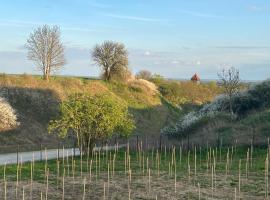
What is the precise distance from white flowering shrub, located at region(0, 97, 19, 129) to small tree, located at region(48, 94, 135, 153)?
53.4ft

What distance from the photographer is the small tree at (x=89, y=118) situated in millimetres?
30422

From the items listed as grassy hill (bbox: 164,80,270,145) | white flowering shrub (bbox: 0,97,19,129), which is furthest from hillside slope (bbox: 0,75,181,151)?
grassy hill (bbox: 164,80,270,145)

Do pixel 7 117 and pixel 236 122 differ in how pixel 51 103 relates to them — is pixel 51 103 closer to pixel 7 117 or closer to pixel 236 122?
pixel 7 117

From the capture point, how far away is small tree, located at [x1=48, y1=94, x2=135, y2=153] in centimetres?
3042

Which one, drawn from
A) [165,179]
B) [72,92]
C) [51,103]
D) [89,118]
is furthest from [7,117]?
[165,179]

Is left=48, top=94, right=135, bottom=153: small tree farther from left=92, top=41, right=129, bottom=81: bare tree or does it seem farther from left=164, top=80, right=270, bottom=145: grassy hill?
left=92, top=41, right=129, bottom=81: bare tree

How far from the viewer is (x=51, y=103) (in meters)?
55.8

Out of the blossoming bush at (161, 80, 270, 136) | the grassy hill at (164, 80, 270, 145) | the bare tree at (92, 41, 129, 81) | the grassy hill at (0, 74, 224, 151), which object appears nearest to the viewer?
the grassy hill at (164, 80, 270, 145)

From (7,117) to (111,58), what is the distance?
2971 centimetres

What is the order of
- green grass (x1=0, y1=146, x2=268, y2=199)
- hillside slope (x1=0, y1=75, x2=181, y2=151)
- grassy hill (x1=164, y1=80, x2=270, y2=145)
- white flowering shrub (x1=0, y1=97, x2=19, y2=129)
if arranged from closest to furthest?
green grass (x1=0, y1=146, x2=268, y2=199), grassy hill (x1=164, y1=80, x2=270, y2=145), white flowering shrub (x1=0, y1=97, x2=19, y2=129), hillside slope (x1=0, y1=75, x2=181, y2=151)

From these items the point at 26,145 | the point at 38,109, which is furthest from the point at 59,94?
the point at 26,145

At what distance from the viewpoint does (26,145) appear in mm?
42469

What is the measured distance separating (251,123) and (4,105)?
857 inches

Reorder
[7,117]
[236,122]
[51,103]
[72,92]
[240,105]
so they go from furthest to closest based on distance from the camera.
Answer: [72,92]
[51,103]
[240,105]
[7,117]
[236,122]
